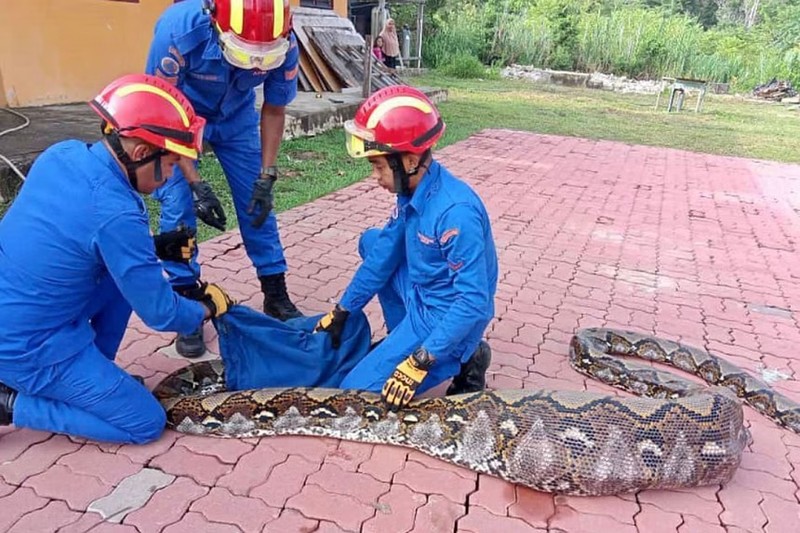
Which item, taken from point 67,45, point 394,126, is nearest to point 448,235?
point 394,126

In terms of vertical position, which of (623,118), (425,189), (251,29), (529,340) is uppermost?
(251,29)

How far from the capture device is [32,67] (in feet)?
27.6

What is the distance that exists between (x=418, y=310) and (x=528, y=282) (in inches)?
103

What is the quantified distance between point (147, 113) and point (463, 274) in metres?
1.69

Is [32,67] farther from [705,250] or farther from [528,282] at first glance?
[705,250]

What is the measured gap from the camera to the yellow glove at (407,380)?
10.9 ft

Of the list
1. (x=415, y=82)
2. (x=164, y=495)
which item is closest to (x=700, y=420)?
(x=164, y=495)

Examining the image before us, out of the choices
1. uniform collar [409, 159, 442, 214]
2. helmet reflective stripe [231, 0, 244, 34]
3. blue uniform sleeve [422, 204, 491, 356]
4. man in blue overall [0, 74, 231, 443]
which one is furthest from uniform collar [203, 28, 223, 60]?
blue uniform sleeve [422, 204, 491, 356]

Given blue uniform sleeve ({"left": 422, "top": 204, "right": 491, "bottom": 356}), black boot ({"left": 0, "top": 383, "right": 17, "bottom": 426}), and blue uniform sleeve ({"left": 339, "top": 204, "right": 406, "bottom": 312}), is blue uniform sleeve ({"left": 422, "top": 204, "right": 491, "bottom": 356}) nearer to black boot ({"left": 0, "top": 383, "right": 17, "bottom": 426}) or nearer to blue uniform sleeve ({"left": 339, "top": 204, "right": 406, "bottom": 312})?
blue uniform sleeve ({"left": 339, "top": 204, "right": 406, "bottom": 312})

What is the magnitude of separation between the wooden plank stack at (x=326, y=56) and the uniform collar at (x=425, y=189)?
10.3 metres

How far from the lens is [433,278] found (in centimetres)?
357

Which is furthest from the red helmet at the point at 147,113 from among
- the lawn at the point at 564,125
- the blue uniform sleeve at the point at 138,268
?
the lawn at the point at 564,125

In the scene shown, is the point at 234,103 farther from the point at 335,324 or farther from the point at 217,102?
the point at 335,324

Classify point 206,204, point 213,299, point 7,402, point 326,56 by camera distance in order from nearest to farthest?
point 7,402 < point 213,299 < point 206,204 < point 326,56
